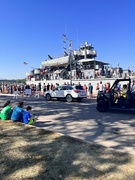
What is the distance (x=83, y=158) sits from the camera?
4.83 metres

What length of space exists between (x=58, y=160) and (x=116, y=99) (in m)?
8.28

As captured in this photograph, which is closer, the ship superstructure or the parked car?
the parked car

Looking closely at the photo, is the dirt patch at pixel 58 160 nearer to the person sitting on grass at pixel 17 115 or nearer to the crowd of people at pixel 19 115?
the crowd of people at pixel 19 115

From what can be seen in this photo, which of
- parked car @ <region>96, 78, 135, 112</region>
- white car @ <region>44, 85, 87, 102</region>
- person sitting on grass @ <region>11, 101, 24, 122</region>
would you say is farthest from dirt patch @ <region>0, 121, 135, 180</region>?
white car @ <region>44, 85, 87, 102</region>

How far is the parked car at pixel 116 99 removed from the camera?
11773mm

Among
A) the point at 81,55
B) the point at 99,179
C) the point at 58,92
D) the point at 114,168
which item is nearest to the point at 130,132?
the point at 114,168

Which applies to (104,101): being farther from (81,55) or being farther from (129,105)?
(81,55)

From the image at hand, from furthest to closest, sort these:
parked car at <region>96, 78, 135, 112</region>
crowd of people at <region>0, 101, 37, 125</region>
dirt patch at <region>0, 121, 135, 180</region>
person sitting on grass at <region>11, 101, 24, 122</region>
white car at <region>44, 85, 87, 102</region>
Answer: white car at <region>44, 85, 87, 102</region>, parked car at <region>96, 78, 135, 112</region>, person sitting on grass at <region>11, 101, 24, 122</region>, crowd of people at <region>0, 101, 37, 125</region>, dirt patch at <region>0, 121, 135, 180</region>

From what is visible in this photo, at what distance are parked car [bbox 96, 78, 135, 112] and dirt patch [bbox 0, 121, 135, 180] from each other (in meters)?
6.34

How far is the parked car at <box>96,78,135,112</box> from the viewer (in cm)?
1177

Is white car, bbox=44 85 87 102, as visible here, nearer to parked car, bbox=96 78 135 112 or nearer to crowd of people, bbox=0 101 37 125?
parked car, bbox=96 78 135 112

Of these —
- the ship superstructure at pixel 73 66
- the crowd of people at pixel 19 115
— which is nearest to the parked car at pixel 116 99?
the crowd of people at pixel 19 115

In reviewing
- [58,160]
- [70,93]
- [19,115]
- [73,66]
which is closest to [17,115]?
[19,115]

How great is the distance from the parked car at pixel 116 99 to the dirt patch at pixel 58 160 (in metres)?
6.34
